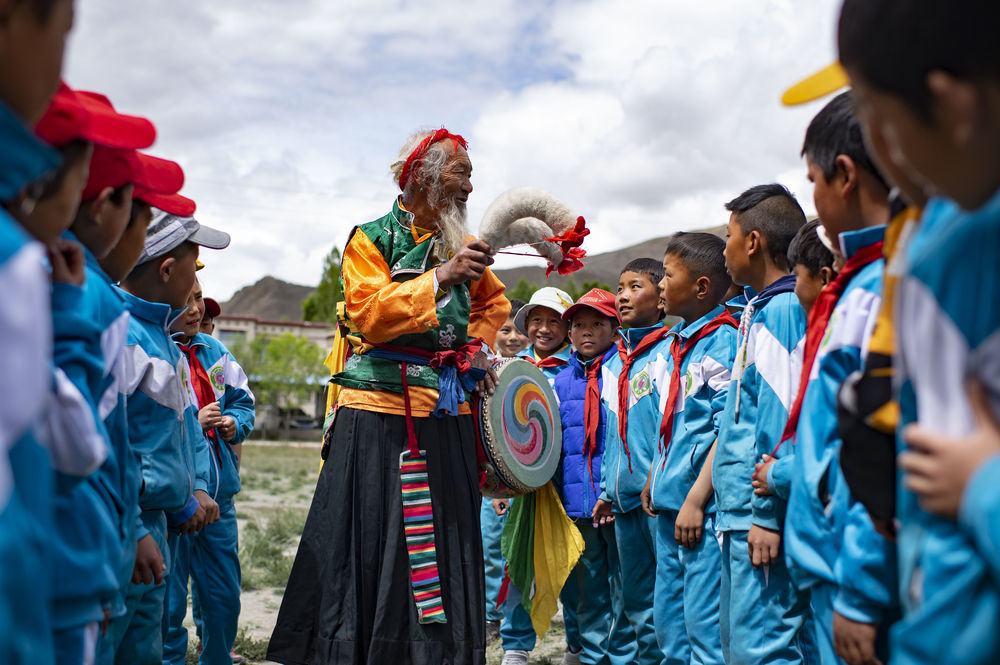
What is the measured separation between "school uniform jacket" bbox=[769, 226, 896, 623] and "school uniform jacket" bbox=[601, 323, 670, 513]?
251 centimetres

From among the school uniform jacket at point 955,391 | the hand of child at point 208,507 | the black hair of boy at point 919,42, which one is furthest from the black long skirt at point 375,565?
the black hair of boy at point 919,42

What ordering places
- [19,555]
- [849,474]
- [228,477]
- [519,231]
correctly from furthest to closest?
[228,477] < [519,231] < [849,474] < [19,555]

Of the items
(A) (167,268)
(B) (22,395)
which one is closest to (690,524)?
(A) (167,268)

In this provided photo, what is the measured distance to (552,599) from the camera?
5.17 metres

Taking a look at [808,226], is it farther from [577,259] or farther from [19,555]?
[19,555]

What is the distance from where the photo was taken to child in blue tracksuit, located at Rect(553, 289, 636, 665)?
A: 5.32 metres

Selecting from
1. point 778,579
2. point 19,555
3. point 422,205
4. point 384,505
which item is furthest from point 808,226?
point 19,555

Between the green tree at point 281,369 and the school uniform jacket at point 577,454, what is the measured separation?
41.7 m

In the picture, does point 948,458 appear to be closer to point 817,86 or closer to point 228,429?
point 817,86

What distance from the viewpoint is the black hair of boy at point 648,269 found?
5621 mm

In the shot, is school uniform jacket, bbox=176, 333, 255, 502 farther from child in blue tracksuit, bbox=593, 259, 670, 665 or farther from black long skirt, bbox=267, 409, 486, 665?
child in blue tracksuit, bbox=593, 259, 670, 665

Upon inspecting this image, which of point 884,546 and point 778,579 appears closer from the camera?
point 884,546

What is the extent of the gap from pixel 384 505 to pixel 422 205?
143cm

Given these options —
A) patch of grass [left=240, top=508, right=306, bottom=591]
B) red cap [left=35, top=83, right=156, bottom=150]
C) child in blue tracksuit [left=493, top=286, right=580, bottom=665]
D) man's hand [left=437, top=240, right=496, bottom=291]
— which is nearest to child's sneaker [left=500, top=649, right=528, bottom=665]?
child in blue tracksuit [left=493, top=286, right=580, bottom=665]
